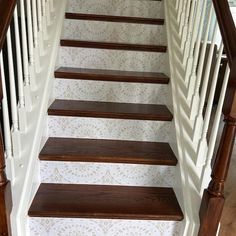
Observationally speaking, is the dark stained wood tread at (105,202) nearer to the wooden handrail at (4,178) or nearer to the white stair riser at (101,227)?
the white stair riser at (101,227)

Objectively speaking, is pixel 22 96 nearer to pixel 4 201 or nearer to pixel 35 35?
pixel 35 35

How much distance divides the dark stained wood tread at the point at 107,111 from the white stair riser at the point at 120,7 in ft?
3.49

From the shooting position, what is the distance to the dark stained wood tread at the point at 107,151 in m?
1.69

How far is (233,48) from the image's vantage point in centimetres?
119

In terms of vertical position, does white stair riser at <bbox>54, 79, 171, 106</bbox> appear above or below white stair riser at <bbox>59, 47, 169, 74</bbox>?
below

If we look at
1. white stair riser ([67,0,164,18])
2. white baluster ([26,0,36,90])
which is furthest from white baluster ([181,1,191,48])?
white baluster ([26,0,36,90])

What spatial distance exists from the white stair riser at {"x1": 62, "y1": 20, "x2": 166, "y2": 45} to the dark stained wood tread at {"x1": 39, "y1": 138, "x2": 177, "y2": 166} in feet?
3.38

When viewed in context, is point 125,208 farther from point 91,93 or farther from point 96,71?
point 96,71

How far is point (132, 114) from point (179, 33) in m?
0.78

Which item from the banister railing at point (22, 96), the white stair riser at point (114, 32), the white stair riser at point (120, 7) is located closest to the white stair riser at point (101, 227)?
the banister railing at point (22, 96)

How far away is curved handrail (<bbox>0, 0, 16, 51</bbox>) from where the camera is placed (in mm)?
1135

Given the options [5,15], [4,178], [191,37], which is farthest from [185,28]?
[4,178]

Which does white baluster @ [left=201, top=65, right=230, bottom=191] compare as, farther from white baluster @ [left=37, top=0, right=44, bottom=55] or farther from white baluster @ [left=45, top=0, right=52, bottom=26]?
white baluster @ [left=45, top=0, right=52, bottom=26]

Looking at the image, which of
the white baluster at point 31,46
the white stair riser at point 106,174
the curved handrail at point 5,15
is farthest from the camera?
the white stair riser at point 106,174
